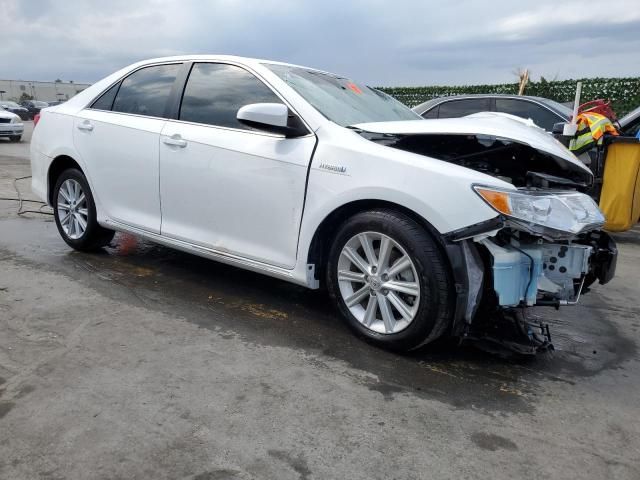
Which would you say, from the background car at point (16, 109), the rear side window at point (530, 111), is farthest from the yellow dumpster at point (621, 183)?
the background car at point (16, 109)

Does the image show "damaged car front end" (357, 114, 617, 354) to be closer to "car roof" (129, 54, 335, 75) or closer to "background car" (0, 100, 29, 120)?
"car roof" (129, 54, 335, 75)

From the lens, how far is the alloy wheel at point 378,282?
317 centimetres

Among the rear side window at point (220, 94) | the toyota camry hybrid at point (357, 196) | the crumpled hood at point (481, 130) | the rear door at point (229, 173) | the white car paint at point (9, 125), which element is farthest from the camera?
the white car paint at point (9, 125)

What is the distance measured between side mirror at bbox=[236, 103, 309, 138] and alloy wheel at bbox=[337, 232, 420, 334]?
81 centimetres

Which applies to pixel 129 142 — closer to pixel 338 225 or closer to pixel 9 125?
pixel 338 225

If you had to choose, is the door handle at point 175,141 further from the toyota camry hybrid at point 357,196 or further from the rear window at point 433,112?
the rear window at point 433,112

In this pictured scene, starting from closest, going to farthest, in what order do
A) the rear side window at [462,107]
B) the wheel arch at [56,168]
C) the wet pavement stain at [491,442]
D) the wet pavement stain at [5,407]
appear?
the wet pavement stain at [491,442]
the wet pavement stain at [5,407]
the wheel arch at [56,168]
the rear side window at [462,107]

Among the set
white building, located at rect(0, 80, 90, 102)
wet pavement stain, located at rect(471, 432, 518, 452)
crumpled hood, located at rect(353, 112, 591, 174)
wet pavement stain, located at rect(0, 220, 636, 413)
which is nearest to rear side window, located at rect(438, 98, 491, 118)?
wet pavement stain, located at rect(0, 220, 636, 413)

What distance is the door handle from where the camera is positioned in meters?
4.02

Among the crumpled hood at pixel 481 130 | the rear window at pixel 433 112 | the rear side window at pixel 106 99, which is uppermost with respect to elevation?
the rear window at pixel 433 112

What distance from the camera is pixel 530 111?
26.9 ft

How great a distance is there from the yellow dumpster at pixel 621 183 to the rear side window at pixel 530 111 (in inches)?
65.5

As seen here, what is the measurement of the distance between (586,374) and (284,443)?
72.8 inches

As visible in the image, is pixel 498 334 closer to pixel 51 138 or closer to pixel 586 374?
pixel 586 374
